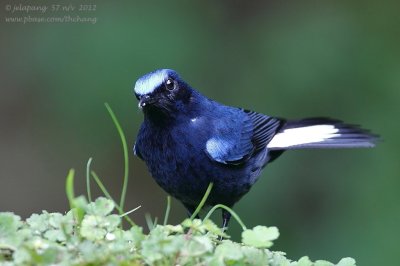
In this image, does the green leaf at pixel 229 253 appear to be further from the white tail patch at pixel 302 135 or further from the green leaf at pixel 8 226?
the white tail patch at pixel 302 135

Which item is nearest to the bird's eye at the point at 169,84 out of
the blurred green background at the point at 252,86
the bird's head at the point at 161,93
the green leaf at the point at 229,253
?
the bird's head at the point at 161,93

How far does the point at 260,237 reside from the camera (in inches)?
91.9

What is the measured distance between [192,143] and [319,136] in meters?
1.27

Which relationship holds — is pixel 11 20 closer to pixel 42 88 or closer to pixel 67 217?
pixel 42 88

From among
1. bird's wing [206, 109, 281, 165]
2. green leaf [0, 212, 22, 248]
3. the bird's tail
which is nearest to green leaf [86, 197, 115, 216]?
green leaf [0, 212, 22, 248]

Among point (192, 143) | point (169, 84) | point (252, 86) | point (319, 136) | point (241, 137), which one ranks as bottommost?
point (192, 143)

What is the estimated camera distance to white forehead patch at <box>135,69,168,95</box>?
163 inches

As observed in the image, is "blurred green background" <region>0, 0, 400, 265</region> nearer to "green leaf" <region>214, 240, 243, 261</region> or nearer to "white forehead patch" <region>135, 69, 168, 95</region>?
"white forehead patch" <region>135, 69, 168, 95</region>

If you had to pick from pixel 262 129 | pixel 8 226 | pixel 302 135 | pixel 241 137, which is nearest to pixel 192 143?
pixel 241 137

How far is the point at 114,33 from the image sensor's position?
22.7 ft

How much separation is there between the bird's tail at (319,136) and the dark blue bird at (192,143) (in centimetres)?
34

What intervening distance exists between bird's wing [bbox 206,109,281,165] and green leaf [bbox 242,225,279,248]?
6.45 ft

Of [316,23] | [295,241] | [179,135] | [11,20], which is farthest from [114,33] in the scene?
[179,135]

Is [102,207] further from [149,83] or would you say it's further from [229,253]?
[149,83]
